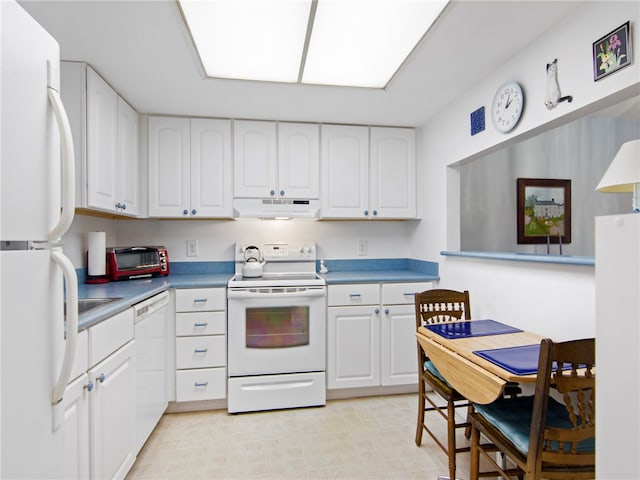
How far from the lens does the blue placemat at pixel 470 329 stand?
1692 mm

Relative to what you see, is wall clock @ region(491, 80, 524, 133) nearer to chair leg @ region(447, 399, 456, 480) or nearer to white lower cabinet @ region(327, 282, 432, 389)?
white lower cabinet @ region(327, 282, 432, 389)

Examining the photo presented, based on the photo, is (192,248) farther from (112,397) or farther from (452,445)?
(452,445)

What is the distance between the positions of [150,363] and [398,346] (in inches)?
72.3

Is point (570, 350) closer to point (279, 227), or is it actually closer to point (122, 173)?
point (279, 227)

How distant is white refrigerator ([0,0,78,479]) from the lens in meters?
0.72

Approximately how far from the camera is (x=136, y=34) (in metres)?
1.65

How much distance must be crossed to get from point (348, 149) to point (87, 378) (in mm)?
2456

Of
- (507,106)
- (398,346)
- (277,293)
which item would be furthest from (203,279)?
(507,106)

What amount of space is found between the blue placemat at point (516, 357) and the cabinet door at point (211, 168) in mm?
2189

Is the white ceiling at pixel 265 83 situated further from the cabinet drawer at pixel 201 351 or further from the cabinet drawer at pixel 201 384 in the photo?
the cabinet drawer at pixel 201 384

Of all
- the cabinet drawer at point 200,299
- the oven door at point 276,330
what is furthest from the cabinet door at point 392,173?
the cabinet drawer at point 200,299

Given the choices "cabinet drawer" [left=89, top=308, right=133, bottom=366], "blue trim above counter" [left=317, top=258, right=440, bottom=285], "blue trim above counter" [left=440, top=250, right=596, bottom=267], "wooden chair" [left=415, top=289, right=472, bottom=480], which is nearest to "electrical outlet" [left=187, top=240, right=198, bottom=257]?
"blue trim above counter" [left=317, top=258, right=440, bottom=285]

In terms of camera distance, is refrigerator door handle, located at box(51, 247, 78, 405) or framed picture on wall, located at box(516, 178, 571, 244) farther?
framed picture on wall, located at box(516, 178, 571, 244)

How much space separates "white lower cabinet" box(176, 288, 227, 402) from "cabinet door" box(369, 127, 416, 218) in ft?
5.37
